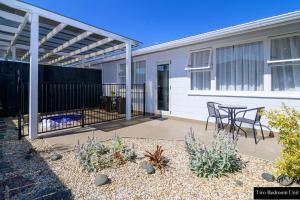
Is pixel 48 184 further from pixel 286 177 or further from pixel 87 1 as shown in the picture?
pixel 87 1

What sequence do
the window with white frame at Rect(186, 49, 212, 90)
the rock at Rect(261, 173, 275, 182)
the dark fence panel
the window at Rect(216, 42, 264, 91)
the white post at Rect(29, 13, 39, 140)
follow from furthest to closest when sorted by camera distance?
the dark fence panel < the window with white frame at Rect(186, 49, 212, 90) < the window at Rect(216, 42, 264, 91) < the white post at Rect(29, 13, 39, 140) < the rock at Rect(261, 173, 275, 182)

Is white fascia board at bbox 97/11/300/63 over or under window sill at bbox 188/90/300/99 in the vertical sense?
over

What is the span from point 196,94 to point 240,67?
166cm

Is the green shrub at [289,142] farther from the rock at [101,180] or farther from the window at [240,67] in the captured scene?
the window at [240,67]

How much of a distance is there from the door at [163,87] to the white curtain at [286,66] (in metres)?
3.78

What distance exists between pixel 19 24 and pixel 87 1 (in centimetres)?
271

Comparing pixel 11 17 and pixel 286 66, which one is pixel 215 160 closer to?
pixel 286 66

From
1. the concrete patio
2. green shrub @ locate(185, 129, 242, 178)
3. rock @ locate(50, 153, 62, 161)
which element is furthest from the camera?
the concrete patio

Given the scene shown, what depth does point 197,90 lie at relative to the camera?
6.68 metres

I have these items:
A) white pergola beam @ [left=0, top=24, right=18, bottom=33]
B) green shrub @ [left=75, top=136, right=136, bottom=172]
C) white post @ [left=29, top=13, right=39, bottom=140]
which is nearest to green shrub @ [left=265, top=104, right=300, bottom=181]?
green shrub @ [left=75, top=136, right=136, bottom=172]

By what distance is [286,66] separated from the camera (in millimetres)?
4828

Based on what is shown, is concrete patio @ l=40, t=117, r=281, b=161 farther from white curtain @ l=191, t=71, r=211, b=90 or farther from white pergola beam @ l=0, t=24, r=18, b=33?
white pergola beam @ l=0, t=24, r=18, b=33

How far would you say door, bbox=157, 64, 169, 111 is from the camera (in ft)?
25.6

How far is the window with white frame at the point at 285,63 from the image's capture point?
4.67 meters
